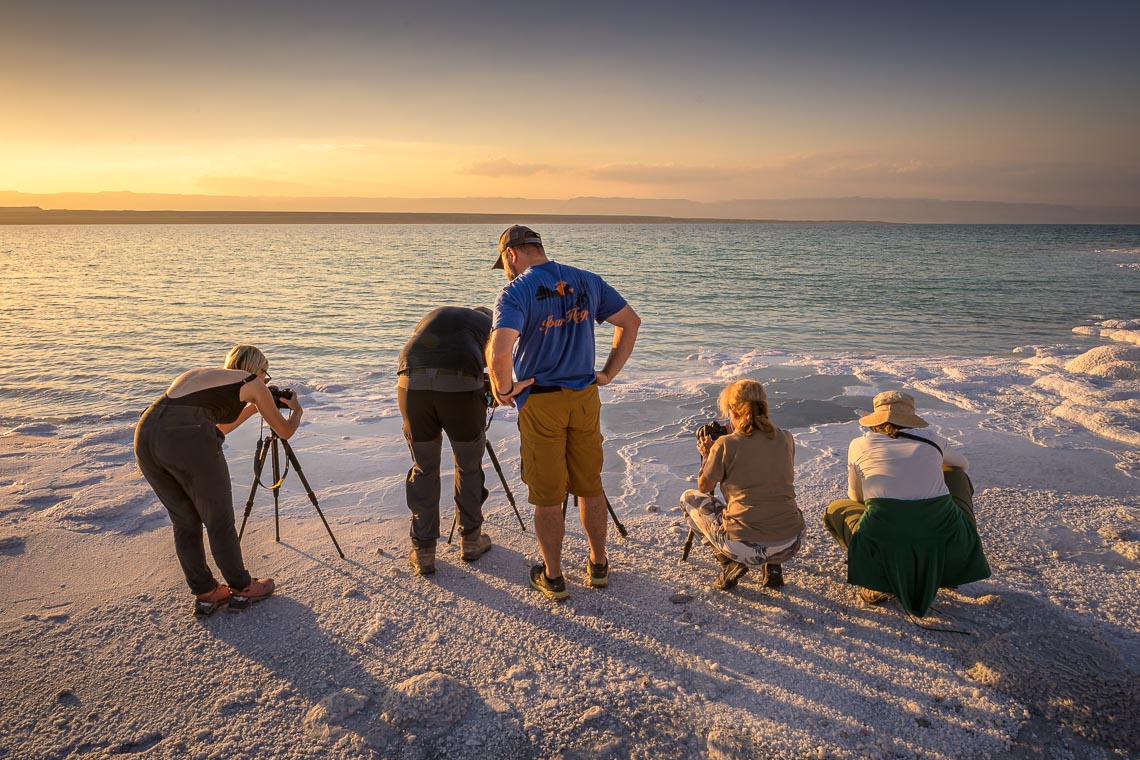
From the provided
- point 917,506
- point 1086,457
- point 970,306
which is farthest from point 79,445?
point 970,306

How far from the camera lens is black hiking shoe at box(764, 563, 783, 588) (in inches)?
167

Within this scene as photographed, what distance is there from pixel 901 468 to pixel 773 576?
1109 mm

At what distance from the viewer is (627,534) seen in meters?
5.08

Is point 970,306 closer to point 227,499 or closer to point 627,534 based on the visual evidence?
point 627,534

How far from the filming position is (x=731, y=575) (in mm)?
4246

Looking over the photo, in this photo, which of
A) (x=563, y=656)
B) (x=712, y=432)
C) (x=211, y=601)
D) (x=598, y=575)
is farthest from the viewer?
(x=712, y=432)

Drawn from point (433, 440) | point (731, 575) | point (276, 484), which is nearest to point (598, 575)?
point (731, 575)

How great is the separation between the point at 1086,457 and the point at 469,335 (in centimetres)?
644

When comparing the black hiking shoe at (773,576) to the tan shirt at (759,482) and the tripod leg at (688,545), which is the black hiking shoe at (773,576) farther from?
the tripod leg at (688,545)

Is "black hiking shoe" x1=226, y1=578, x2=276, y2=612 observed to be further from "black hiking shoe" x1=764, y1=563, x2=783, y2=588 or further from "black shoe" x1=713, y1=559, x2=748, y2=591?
"black hiking shoe" x1=764, y1=563, x2=783, y2=588

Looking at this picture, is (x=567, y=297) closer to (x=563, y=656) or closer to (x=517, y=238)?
(x=517, y=238)

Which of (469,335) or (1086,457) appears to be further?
(1086,457)

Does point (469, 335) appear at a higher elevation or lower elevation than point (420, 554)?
higher

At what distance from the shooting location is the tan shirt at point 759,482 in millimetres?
3986
